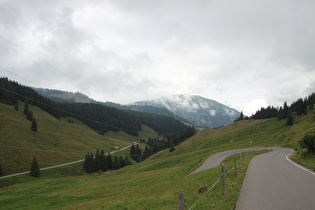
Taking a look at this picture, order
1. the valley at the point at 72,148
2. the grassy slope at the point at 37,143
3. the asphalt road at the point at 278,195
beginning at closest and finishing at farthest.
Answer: the asphalt road at the point at 278,195
the valley at the point at 72,148
the grassy slope at the point at 37,143

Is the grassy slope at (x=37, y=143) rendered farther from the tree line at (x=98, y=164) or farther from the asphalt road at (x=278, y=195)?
the asphalt road at (x=278, y=195)

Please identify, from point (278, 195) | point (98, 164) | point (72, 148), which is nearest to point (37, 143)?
point (72, 148)

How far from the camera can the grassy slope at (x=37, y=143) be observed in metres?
111

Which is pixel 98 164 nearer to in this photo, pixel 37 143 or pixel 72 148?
pixel 72 148

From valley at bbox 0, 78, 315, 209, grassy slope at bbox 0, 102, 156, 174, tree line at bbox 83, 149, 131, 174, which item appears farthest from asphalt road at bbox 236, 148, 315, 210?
grassy slope at bbox 0, 102, 156, 174

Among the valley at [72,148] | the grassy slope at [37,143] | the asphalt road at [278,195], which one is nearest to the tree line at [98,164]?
the valley at [72,148]

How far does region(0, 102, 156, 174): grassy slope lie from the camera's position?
111062mm

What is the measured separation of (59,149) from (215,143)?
105267mm

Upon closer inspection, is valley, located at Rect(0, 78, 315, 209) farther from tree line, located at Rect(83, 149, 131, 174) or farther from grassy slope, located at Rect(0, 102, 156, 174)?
tree line, located at Rect(83, 149, 131, 174)

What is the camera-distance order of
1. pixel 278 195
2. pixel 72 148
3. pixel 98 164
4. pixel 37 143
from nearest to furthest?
pixel 278 195, pixel 98 164, pixel 37 143, pixel 72 148

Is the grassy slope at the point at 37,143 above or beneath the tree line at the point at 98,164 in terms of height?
above

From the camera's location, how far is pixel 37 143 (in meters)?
134

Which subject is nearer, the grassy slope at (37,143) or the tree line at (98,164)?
the grassy slope at (37,143)

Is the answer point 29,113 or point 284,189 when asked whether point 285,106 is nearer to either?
point 284,189
